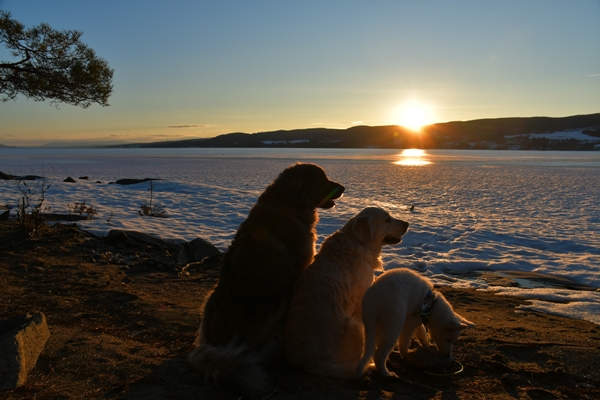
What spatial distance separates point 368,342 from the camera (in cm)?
426

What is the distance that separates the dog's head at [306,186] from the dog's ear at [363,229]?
2.28 feet

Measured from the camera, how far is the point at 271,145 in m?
153

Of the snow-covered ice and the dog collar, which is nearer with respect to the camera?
the dog collar

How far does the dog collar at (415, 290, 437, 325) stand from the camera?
4637 mm

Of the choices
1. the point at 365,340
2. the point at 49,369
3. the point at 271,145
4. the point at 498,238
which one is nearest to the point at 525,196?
the point at 498,238

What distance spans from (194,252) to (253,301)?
17.5 feet

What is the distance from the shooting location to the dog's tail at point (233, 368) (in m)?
3.80

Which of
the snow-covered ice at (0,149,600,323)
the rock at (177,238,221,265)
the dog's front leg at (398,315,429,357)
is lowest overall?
the snow-covered ice at (0,149,600,323)

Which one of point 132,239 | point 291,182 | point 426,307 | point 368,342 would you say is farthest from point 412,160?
point 368,342

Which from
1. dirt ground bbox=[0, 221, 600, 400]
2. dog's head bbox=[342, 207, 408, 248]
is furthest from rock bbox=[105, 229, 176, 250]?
dog's head bbox=[342, 207, 408, 248]

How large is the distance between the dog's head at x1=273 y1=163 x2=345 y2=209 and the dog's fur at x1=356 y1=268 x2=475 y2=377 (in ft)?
5.10

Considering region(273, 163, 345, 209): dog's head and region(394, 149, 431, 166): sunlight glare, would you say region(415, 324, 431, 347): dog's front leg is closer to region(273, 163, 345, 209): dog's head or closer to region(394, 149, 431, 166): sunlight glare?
region(273, 163, 345, 209): dog's head

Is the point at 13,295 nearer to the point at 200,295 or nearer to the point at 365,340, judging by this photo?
the point at 200,295

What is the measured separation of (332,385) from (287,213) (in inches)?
83.9
